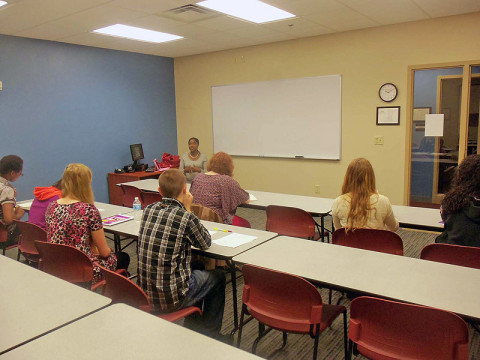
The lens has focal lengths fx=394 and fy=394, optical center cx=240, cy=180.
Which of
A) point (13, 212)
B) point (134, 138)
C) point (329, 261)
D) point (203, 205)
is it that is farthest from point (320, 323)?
point (134, 138)

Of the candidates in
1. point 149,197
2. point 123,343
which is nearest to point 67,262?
point 123,343

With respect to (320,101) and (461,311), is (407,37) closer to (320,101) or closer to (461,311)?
(320,101)

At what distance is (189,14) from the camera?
14.8 ft

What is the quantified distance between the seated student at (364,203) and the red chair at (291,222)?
0.60 meters

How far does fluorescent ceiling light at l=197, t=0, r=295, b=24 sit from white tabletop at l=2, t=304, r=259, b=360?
3.48 meters

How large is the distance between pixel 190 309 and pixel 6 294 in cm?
90

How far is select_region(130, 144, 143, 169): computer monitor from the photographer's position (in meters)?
6.76

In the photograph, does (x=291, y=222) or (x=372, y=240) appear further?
(x=291, y=222)

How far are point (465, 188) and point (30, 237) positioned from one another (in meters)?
3.13

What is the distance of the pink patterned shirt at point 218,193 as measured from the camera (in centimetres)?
351

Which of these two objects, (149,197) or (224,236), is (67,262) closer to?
(224,236)

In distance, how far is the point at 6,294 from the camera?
185 centimetres

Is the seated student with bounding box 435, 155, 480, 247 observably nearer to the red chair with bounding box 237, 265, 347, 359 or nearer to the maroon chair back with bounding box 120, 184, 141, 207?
the red chair with bounding box 237, 265, 347, 359

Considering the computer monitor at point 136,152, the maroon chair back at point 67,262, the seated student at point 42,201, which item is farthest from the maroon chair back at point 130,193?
the maroon chair back at point 67,262
